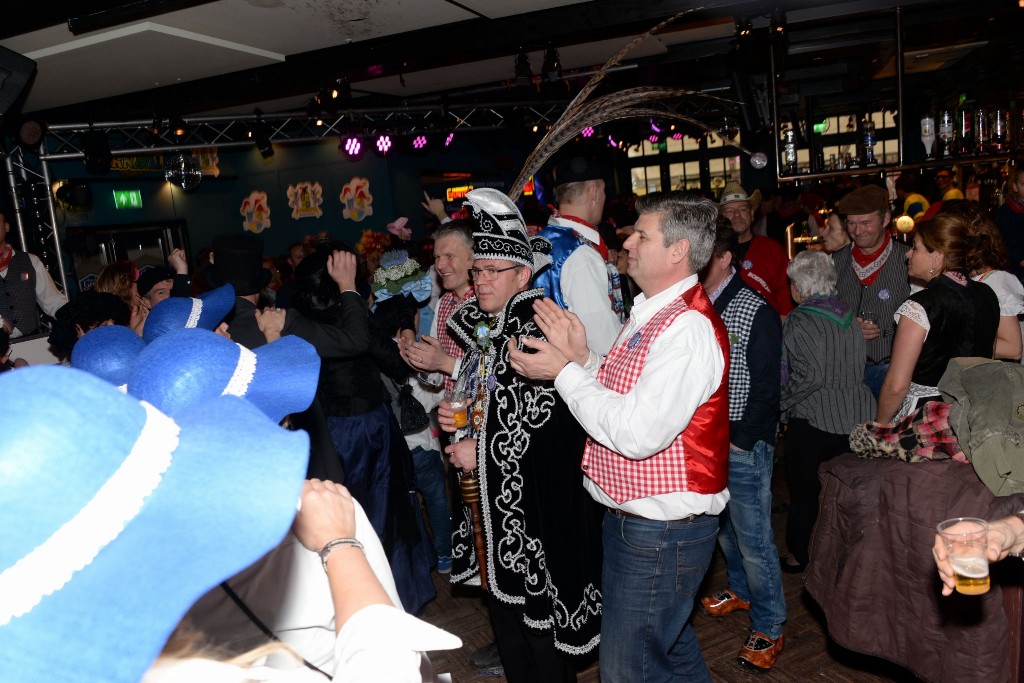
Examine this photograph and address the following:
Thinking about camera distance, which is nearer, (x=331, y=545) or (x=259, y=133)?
(x=331, y=545)

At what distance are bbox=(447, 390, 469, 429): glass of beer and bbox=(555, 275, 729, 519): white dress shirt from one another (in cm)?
58

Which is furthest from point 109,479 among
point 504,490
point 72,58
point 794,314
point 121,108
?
point 121,108

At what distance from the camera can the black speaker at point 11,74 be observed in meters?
3.97

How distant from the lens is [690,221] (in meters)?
2.04

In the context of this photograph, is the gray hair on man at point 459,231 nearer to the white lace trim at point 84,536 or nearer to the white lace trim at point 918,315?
the white lace trim at point 918,315

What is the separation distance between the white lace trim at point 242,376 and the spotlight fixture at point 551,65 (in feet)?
15.8

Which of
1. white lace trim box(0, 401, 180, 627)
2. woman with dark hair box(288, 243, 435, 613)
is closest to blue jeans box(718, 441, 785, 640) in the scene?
woman with dark hair box(288, 243, 435, 613)

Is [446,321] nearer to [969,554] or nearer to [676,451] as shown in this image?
[676,451]

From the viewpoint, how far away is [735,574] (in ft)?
10.7

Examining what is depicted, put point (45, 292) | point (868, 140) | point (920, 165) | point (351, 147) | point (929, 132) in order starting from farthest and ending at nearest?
1. point (351, 147)
2. point (45, 292)
3. point (868, 140)
4. point (929, 132)
5. point (920, 165)

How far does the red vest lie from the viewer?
1965 mm

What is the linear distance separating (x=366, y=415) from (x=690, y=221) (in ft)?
5.69

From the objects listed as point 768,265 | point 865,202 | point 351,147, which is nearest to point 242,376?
point 865,202

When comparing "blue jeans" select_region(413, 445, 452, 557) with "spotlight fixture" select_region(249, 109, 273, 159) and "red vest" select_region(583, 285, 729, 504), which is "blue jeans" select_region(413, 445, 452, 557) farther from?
"spotlight fixture" select_region(249, 109, 273, 159)
